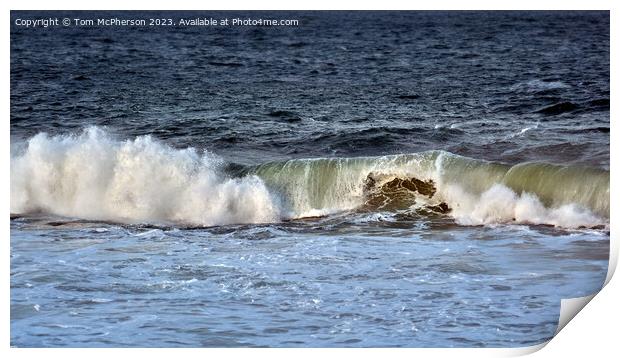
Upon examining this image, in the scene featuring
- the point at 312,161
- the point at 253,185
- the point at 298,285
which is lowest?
the point at 298,285

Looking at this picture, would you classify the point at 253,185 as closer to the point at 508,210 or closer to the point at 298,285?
the point at 508,210

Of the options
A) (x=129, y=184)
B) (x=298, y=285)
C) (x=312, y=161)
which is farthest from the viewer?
(x=312, y=161)

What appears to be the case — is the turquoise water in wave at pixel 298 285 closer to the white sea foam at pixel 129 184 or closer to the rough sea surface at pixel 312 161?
the rough sea surface at pixel 312 161

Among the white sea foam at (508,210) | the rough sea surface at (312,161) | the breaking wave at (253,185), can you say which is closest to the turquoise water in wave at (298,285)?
the rough sea surface at (312,161)

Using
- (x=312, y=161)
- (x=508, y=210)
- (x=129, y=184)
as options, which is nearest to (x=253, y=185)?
(x=312, y=161)

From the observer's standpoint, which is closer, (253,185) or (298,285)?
(298,285)
